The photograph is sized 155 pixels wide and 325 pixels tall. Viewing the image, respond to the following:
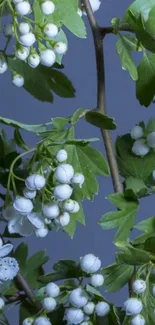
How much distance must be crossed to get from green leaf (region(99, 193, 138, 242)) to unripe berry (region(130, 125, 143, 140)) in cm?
6

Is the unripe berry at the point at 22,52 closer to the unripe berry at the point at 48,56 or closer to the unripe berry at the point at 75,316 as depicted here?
the unripe berry at the point at 48,56

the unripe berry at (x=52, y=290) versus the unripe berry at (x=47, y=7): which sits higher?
the unripe berry at (x=47, y=7)

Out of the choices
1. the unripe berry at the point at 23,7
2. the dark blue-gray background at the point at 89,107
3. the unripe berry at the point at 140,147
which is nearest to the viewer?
the unripe berry at the point at 23,7

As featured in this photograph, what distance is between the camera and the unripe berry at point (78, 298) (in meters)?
0.50

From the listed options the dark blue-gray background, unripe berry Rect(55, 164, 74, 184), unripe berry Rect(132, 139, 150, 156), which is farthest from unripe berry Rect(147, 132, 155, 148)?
the dark blue-gray background

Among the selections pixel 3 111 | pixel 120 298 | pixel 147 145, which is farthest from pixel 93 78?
pixel 147 145

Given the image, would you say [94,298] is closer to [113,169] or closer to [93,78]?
[113,169]

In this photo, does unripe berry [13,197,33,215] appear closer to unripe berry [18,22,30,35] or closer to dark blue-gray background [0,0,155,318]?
unripe berry [18,22,30,35]

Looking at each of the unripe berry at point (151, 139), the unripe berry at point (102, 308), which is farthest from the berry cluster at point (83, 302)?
the unripe berry at point (151, 139)

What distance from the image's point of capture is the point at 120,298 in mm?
1115

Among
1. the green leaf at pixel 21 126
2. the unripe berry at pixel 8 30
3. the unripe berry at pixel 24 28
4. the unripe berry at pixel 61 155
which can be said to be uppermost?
the unripe berry at pixel 24 28

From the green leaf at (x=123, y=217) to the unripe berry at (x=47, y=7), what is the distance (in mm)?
144

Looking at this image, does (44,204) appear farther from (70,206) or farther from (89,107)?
(89,107)

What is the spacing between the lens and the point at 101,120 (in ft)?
1.60
